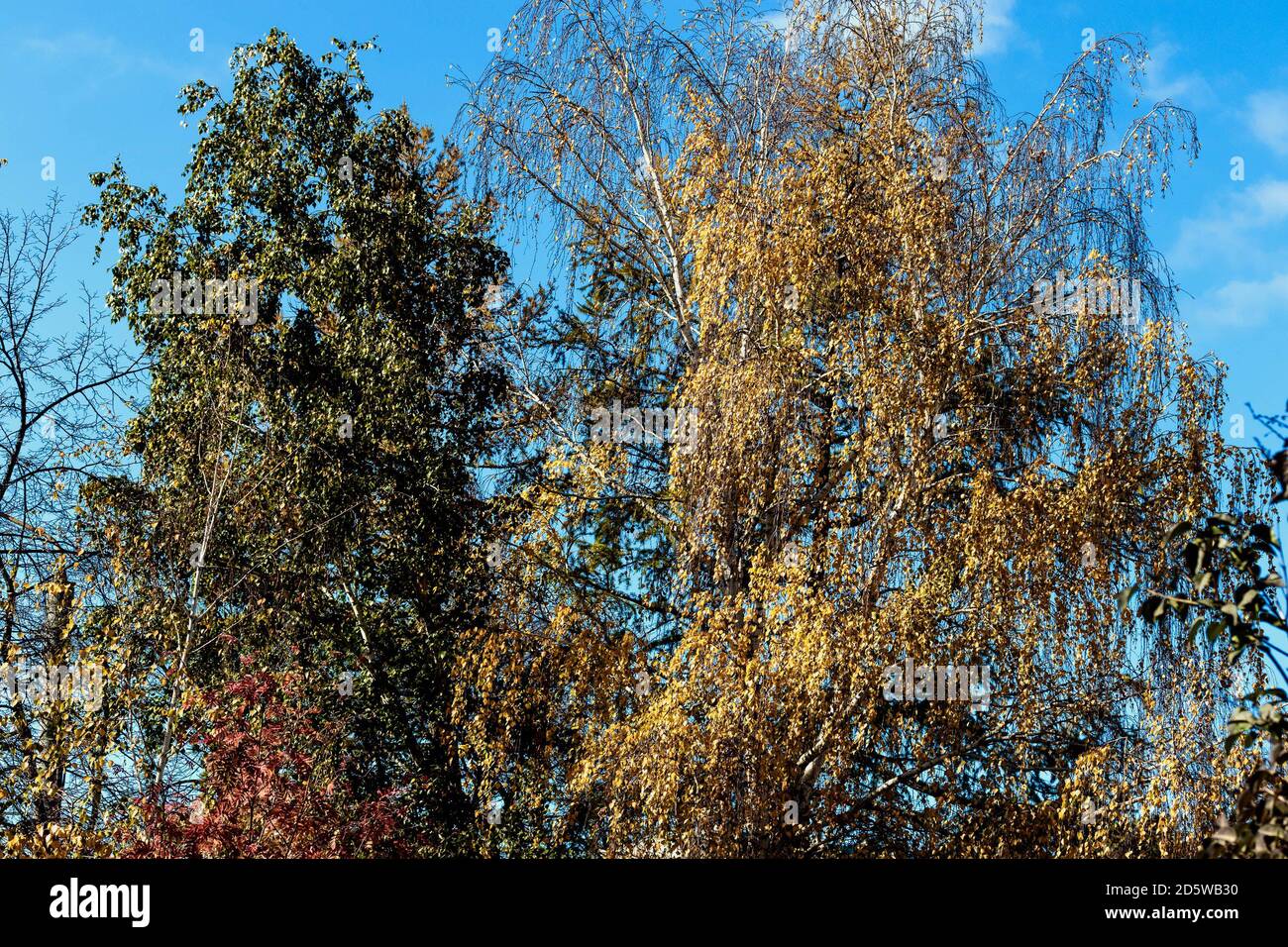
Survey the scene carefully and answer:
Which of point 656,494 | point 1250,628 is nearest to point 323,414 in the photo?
point 656,494

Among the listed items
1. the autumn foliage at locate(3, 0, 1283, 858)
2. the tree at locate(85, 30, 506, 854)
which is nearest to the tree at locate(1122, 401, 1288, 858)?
the autumn foliage at locate(3, 0, 1283, 858)

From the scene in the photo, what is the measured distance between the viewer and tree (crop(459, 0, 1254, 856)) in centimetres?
935

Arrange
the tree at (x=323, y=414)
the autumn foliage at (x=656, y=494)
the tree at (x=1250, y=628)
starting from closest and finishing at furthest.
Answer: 1. the tree at (x=1250, y=628)
2. the autumn foliage at (x=656, y=494)
3. the tree at (x=323, y=414)

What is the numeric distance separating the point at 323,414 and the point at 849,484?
573 centimetres

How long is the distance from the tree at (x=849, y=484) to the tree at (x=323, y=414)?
4.01 ft

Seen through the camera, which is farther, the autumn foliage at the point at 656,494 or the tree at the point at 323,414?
the tree at the point at 323,414

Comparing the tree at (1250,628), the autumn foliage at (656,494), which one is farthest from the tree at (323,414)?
Answer: the tree at (1250,628)

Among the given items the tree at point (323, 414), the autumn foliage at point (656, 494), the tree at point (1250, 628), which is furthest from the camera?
the tree at point (323, 414)

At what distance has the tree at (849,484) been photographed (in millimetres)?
9352

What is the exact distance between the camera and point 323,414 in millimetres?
13578

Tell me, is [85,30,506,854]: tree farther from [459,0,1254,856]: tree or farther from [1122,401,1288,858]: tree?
[1122,401,1288,858]: tree

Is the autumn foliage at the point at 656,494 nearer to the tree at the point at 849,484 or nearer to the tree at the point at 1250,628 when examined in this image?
the tree at the point at 849,484
